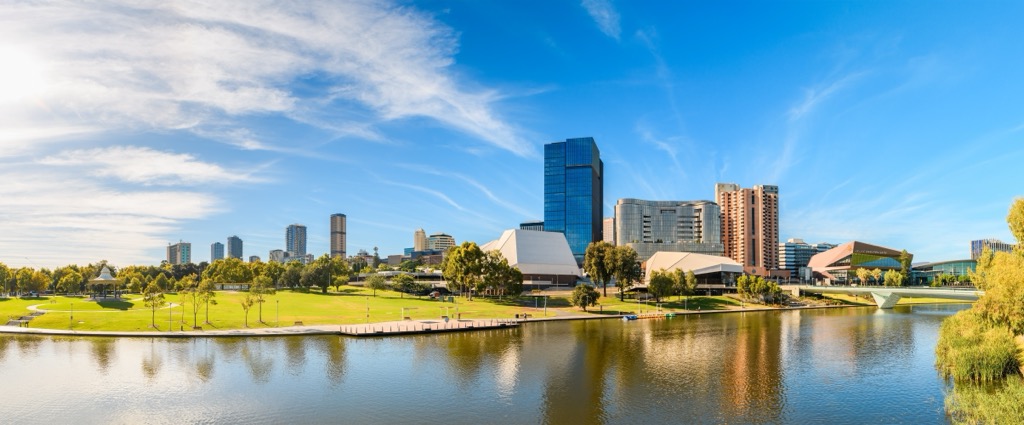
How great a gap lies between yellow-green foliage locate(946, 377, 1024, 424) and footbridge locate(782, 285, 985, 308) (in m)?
86.2

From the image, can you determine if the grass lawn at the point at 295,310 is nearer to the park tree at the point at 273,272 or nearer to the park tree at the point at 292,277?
the park tree at the point at 292,277

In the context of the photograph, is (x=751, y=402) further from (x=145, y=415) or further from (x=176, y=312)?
(x=176, y=312)

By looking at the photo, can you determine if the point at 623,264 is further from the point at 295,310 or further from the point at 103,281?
the point at 103,281

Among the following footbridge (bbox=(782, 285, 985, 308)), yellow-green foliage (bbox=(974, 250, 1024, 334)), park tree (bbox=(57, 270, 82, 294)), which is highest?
yellow-green foliage (bbox=(974, 250, 1024, 334))

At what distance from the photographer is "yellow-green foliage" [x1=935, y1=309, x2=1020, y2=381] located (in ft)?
185

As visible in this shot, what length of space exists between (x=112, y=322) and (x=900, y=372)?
10335cm

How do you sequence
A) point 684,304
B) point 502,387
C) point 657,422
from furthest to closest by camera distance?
1. point 684,304
2. point 502,387
3. point 657,422

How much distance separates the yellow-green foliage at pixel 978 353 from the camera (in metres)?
56.3

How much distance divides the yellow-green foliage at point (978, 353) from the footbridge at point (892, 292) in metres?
74.4

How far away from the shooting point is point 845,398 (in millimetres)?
53312

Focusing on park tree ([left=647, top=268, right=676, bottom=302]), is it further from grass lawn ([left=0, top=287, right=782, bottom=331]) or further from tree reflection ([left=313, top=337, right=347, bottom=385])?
tree reflection ([left=313, top=337, right=347, bottom=385])

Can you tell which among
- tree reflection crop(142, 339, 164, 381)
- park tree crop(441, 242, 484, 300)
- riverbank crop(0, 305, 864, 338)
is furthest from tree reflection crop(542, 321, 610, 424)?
park tree crop(441, 242, 484, 300)

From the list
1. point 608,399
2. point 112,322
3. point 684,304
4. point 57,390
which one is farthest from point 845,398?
point 684,304

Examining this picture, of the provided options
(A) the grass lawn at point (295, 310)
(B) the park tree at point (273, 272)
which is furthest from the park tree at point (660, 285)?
(B) the park tree at point (273, 272)
